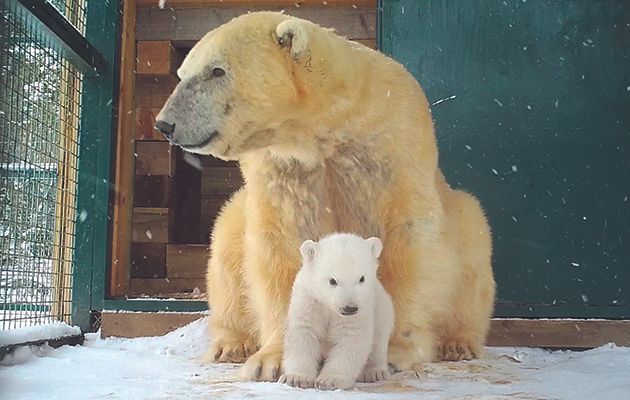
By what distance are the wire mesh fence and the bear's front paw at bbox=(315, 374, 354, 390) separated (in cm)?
129

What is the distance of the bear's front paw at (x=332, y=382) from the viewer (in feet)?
6.88

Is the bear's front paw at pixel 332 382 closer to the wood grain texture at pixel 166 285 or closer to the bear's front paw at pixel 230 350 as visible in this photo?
the bear's front paw at pixel 230 350

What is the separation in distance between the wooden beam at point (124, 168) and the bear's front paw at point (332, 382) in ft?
6.54

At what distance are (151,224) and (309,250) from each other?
3.17 meters

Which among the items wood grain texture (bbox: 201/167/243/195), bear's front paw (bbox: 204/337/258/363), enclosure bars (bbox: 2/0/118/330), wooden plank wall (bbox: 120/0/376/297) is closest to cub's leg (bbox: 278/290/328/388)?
bear's front paw (bbox: 204/337/258/363)

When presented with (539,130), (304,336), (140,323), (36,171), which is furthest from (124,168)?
(304,336)

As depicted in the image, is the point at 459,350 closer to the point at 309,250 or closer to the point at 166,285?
the point at 309,250

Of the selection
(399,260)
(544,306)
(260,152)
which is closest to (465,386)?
(399,260)

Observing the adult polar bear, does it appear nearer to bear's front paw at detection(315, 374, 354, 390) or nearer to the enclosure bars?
bear's front paw at detection(315, 374, 354, 390)

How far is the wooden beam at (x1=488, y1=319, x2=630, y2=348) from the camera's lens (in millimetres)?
3594

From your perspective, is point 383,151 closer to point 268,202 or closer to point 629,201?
point 268,202

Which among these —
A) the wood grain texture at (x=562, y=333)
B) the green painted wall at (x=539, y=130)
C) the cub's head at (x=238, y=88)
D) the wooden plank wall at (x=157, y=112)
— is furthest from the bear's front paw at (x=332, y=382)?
the wooden plank wall at (x=157, y=112)

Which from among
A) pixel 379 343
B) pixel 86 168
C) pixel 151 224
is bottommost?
pixel 379 343

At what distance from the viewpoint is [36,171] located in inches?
134
